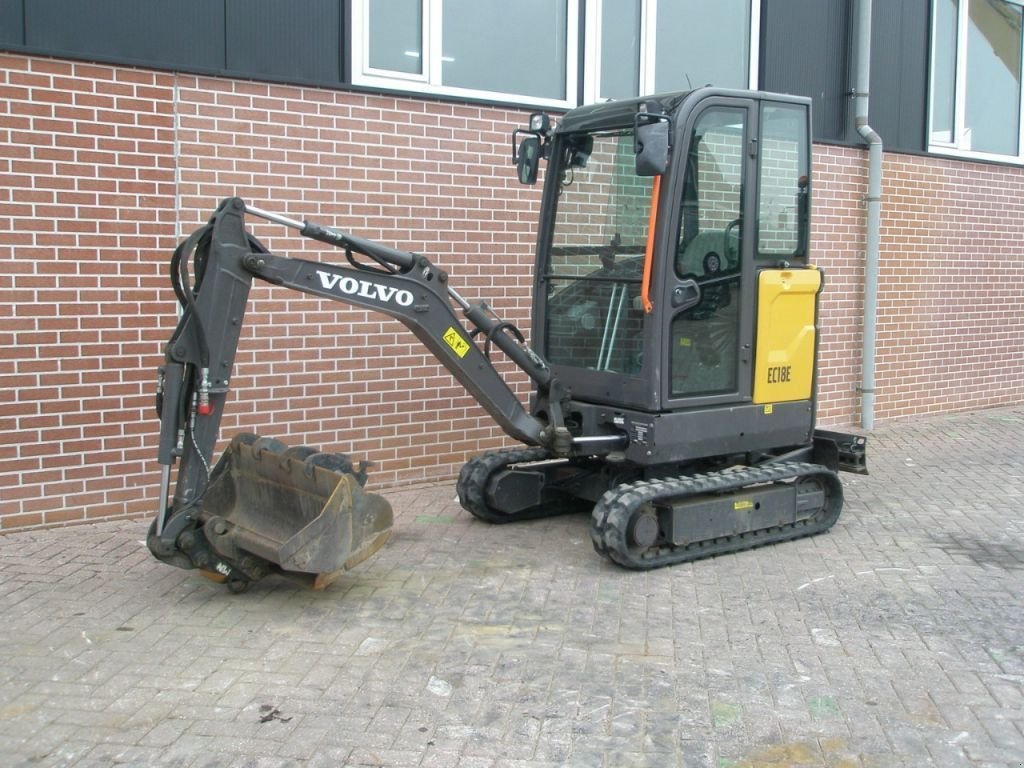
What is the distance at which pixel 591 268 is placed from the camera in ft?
21.9

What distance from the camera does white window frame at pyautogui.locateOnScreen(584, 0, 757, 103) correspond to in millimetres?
8781

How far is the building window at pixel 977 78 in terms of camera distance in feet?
38.4

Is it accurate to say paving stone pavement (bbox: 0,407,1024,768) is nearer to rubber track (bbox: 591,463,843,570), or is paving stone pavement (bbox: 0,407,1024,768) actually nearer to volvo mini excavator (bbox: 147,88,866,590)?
rubber track (bbox: 591,463,843,570)

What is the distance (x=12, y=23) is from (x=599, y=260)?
3.75m

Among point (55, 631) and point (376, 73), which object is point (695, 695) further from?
point (376, 73)

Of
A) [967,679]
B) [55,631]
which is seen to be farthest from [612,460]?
[55,631]

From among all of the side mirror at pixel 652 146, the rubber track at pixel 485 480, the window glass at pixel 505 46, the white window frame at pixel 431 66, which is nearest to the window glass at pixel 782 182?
the side mirror at pixel 652 146

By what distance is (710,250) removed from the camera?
6.30m

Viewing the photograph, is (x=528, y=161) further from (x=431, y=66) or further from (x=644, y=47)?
(x=644, y=47)

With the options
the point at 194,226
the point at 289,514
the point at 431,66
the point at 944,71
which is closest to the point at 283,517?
the point at 289,514

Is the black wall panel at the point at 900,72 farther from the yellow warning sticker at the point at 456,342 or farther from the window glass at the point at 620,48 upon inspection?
the yellow warning sticker at the point at 456,342

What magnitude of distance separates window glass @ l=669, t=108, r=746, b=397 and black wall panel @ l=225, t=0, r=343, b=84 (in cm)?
279

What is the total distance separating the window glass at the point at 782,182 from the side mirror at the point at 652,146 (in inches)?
34.6

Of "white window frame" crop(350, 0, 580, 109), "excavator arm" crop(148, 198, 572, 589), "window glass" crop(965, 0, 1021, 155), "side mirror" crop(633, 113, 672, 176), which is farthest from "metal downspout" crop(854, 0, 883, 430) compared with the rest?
"excavator arm" crop(148, 198, 572, 589)
